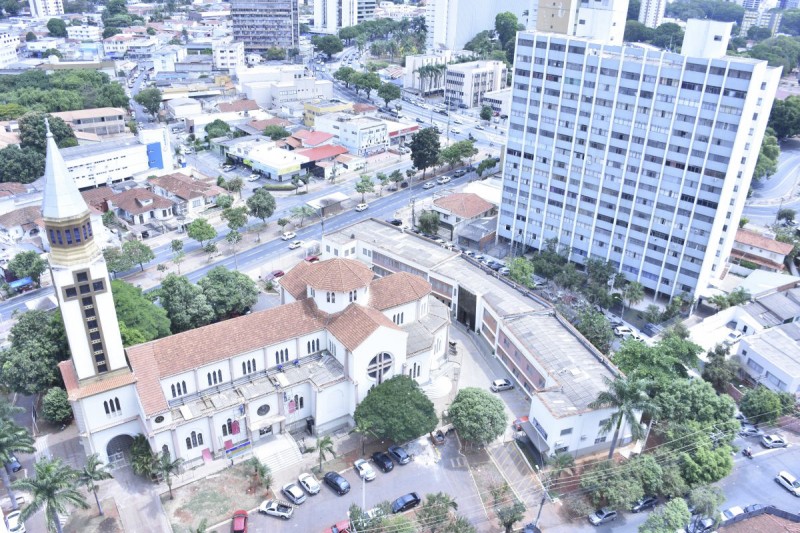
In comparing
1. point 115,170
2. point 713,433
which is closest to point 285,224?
point 115,170

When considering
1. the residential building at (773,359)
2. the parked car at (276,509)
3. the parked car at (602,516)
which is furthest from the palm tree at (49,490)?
the residential building at (773,359)

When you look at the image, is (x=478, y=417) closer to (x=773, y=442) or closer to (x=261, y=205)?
(x=773, y=442)

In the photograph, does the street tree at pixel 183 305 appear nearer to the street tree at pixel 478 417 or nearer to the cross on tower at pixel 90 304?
the cross on tower at pixel 90 304

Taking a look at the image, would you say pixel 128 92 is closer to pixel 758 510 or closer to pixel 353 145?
pixel 353 145

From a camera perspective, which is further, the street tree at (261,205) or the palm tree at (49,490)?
the street tree at (261,205)

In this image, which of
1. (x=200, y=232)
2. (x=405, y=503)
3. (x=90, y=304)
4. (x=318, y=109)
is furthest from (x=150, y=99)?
(x=405, y=503)

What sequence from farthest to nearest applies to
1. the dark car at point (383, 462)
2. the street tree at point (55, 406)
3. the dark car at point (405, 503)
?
1. the street tree at point (55, 406)
2. the dark car at point (383, 462)
3. the dark car at point (405, 503)
